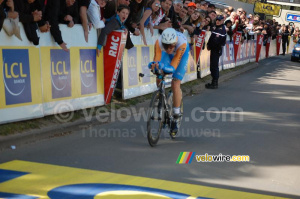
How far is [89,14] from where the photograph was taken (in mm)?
9250

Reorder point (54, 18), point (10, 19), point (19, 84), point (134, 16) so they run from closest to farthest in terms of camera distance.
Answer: point (10, 19) < point (19, 84) < point (54, 18) < point (134, 16)

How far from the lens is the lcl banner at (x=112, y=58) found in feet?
32.2

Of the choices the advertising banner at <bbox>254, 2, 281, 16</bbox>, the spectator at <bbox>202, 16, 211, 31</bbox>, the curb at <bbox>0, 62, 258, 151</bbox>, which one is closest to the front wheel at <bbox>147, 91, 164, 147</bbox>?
the curb at <bbox>0, 62, 258, 151</bbox>

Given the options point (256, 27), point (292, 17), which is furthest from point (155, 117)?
point (292, 17)

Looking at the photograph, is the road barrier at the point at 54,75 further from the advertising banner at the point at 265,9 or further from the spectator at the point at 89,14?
the advertising banner at the point at 265,9

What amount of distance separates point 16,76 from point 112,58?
286 centimetres

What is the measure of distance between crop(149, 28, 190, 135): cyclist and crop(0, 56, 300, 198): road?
71 cm

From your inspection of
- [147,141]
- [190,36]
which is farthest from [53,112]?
[190,36]

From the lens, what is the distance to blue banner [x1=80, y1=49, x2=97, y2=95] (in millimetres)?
9094

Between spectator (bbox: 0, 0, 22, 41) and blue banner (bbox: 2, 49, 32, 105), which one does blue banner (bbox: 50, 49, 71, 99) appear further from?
spectator (bbox: 0, 0, 22, 41)

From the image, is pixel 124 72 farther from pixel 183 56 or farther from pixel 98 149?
pixel 98 149

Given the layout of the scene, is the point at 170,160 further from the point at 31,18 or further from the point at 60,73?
the point at 31,18

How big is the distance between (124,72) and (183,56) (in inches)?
122

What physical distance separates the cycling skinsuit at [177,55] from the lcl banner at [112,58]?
2.32 meters
